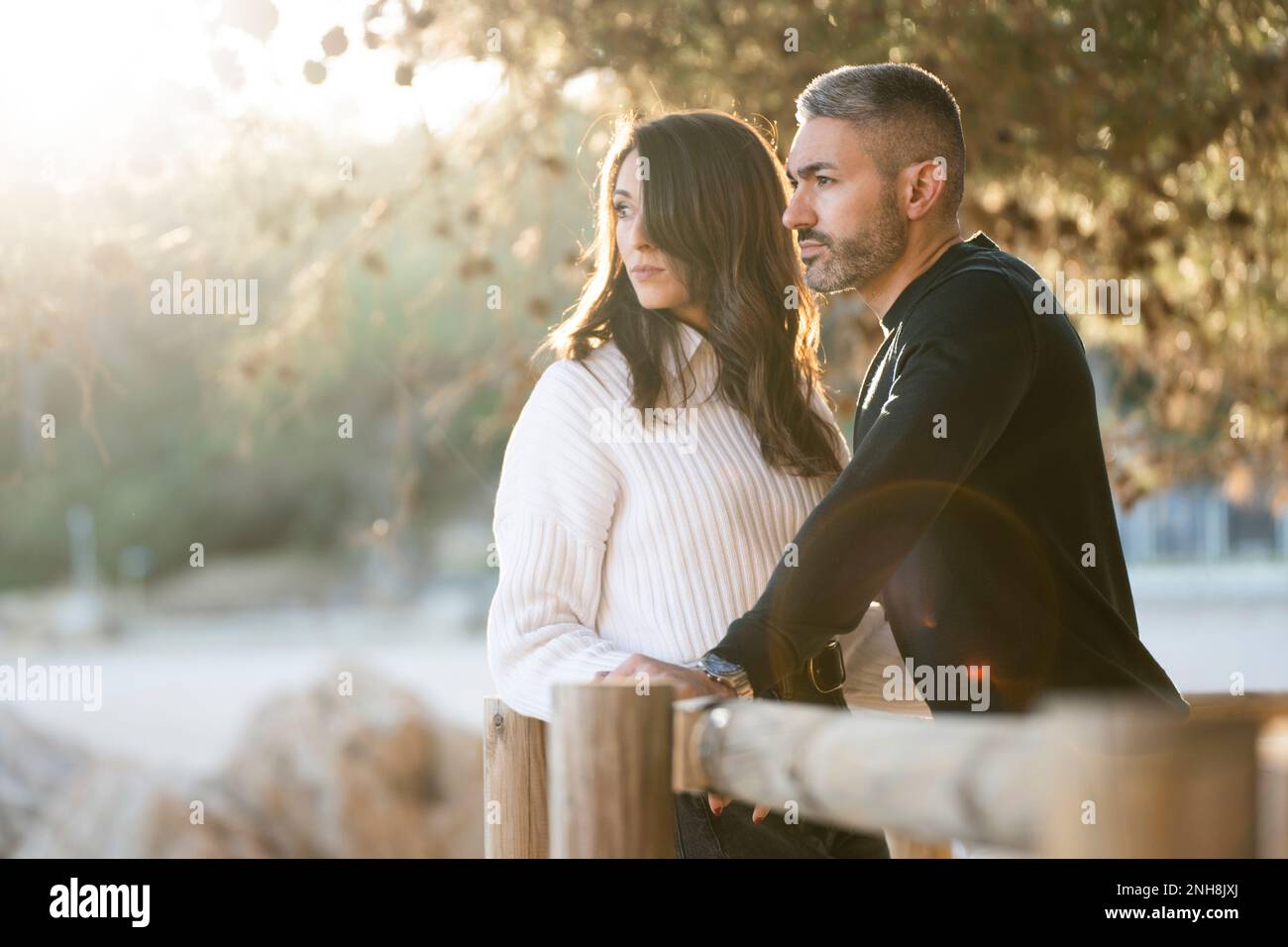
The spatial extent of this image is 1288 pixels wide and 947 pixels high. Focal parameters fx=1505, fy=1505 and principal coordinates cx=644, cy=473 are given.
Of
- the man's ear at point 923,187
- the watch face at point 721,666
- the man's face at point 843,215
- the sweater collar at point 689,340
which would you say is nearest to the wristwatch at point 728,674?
the watch face at point 721,666

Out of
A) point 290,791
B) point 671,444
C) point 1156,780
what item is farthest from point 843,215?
point 290,791

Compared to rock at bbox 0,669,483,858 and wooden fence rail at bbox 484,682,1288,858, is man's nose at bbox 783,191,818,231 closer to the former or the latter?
wooden fence rail at bbox 484,682,1288,858

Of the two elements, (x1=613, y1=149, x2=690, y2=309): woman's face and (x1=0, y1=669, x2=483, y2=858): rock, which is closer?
(x1=613, y1=149, x2=690, y2=309): woman's face

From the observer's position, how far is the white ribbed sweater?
2158mm

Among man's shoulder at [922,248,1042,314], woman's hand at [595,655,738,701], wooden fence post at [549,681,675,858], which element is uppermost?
man's shoulder at [922,248,1042,314]

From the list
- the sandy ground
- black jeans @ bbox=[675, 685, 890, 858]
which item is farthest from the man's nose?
the sandy ground

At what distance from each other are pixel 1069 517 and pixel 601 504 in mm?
672

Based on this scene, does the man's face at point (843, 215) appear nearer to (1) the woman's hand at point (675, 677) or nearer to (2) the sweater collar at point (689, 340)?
(2) the sweater collar at point (689, 340)

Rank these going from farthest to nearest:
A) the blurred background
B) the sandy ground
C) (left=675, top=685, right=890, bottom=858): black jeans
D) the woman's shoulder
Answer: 1. the sandy ground
2. the blurred background
3. the woman's shoulder
4. (left=675, top=685, right=890, bottom=858): black jeans

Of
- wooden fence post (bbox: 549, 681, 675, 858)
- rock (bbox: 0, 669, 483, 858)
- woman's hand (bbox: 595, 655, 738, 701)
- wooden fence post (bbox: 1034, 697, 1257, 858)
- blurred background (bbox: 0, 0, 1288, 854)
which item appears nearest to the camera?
wooden fence post (bbox: 1034, 697, 1257, 858)

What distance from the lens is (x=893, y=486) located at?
6.67 ft

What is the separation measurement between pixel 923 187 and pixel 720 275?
0.35 m
